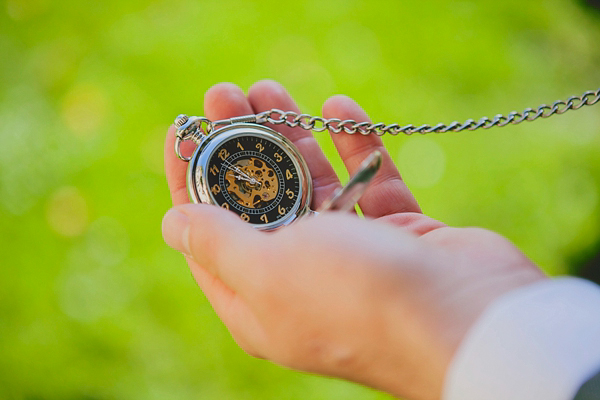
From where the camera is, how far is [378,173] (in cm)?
267

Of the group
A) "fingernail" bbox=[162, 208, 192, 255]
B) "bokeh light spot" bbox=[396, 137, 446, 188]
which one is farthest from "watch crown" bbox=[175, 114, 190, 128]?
"bokeh light spot" bbox=[396, 137, 446, 188]

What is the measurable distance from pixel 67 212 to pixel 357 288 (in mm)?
2787

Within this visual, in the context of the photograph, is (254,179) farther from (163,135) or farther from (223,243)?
(163,135)

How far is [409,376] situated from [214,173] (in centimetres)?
127

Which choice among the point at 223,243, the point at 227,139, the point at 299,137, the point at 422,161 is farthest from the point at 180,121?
the point at 422,161

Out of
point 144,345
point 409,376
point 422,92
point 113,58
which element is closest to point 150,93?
point 113,58

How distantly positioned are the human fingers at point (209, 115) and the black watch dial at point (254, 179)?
0.22 meters

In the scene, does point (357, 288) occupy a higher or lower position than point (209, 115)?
lower

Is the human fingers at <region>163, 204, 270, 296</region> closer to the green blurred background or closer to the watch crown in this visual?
the watch crown

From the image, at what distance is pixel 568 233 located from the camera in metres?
3.81

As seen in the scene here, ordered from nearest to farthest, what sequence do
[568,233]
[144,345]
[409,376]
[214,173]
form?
1. [409,376]
2. [214,173]
3. [144,345]
4. [568,233]

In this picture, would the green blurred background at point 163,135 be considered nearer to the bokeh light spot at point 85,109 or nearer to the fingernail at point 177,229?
the bokeh light spot at point 85,109

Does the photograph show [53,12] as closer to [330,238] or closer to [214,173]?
[214,173]

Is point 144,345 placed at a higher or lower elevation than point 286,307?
lower
